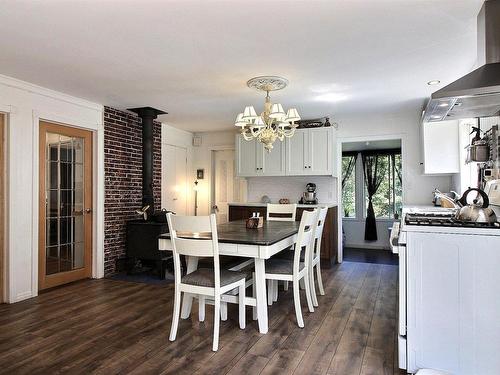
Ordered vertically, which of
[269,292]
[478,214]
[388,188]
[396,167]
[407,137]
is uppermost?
[407,137]

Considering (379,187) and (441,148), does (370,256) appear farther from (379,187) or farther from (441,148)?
(441,148)

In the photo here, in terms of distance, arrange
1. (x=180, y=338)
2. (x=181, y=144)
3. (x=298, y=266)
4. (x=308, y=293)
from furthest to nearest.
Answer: (x=181, y=144) < (x=308, y=293) < (x=298, y=266) < (x=180, y=338)

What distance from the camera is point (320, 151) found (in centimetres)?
538

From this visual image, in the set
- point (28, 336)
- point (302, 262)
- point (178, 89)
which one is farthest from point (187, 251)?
point (178, 89)

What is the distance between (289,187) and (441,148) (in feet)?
7.94

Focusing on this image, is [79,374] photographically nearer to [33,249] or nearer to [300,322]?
[300,322]

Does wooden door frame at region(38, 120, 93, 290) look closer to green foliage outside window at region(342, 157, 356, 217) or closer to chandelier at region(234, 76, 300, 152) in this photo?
chandelier at region(234, 76, 300, 152)

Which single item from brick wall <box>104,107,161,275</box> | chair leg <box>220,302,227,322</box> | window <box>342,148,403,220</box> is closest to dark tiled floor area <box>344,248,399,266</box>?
window <box>342,148,403,220</box>

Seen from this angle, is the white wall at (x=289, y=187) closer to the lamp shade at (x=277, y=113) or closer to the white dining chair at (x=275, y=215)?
the white dining chair at (x=275, y=215)

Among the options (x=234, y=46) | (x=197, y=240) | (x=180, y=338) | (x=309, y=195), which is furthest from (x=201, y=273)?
(x=309, y=195)

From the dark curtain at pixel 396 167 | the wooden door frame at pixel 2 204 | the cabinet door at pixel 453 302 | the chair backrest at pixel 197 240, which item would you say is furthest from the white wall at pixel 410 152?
the wooden door frame at pixel 2 204

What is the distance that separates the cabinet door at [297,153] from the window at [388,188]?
248 centimetres

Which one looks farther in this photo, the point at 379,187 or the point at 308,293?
the point at 379,187

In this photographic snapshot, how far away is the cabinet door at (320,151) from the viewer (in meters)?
5.32
